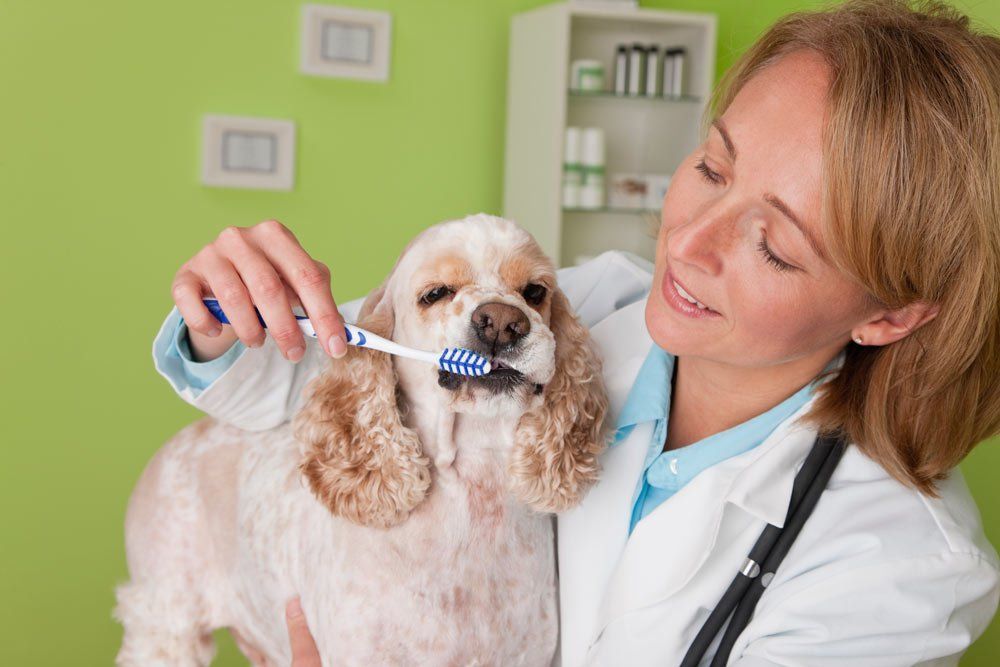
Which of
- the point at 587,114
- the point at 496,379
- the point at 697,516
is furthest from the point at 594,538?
the point at 587,114

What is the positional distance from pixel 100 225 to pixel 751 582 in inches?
97.9

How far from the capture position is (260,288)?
1044mm

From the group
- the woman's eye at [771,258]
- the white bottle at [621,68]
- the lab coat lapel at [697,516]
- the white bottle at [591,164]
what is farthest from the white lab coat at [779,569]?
the white bottle at [621,68]

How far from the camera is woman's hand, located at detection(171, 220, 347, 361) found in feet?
3.43

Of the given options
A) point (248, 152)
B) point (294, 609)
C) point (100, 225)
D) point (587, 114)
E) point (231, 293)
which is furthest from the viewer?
point (587, 114)

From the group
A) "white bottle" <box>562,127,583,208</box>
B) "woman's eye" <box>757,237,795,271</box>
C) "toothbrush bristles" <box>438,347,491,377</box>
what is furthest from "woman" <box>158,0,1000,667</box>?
"white bottle" <box>562,127,583,208</box>

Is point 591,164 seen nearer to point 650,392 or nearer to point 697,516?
point 650,392

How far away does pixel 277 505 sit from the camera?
1.34 m

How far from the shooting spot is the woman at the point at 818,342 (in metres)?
1.07

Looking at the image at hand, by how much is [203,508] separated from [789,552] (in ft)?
2.77

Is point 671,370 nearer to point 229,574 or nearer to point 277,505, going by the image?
point 277,505

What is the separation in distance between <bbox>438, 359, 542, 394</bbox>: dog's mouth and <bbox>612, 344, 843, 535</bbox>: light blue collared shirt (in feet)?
0.87

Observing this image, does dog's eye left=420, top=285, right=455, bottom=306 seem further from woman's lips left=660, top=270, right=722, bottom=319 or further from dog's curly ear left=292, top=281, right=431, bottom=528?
woman's lips left=660, top=270, right=722, bottom=319

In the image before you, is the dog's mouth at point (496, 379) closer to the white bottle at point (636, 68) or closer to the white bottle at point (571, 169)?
the white bottle at point (571, 169)
